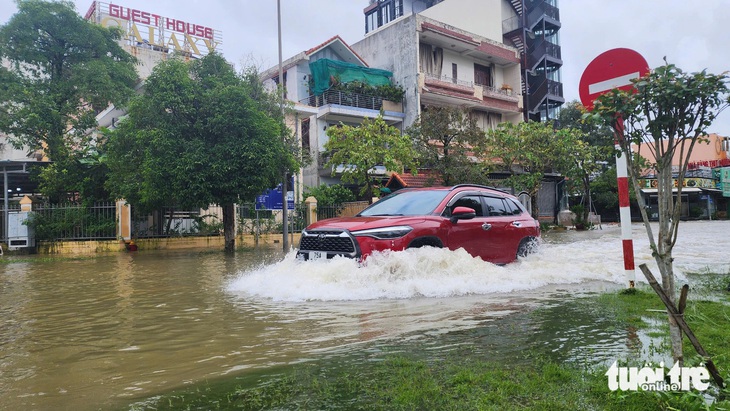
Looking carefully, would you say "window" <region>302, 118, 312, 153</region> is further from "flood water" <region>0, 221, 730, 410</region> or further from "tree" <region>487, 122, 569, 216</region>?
"flood water" <region>0, 221, 730, 410</region>

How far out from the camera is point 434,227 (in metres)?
7.33

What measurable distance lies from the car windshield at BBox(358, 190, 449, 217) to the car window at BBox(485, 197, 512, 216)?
1.06m

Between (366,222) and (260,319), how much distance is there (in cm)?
225

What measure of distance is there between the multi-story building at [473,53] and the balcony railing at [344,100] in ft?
7.71

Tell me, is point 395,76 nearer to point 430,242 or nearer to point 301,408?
point 430,242

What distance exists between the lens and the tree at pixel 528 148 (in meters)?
28.1

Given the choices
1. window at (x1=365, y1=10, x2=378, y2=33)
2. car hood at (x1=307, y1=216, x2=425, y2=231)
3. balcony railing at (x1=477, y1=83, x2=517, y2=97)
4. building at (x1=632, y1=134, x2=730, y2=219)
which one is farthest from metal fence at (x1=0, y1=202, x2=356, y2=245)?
building at (x1=632, y1=134, x2=730, y2=219)

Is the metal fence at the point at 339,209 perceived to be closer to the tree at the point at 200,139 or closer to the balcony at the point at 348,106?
the balcony at the point at 348,106

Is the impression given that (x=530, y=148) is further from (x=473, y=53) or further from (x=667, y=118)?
(x=667, y=118)

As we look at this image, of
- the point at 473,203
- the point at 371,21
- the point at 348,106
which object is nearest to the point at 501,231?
the point at 473,203

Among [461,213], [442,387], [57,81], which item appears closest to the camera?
[442,387]

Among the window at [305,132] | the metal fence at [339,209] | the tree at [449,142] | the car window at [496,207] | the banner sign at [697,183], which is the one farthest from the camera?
the banner sign at [697,183]

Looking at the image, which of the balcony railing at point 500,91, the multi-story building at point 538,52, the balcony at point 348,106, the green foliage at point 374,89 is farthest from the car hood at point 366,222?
the multi-story building at point 538,52

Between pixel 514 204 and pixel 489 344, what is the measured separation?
594cm
